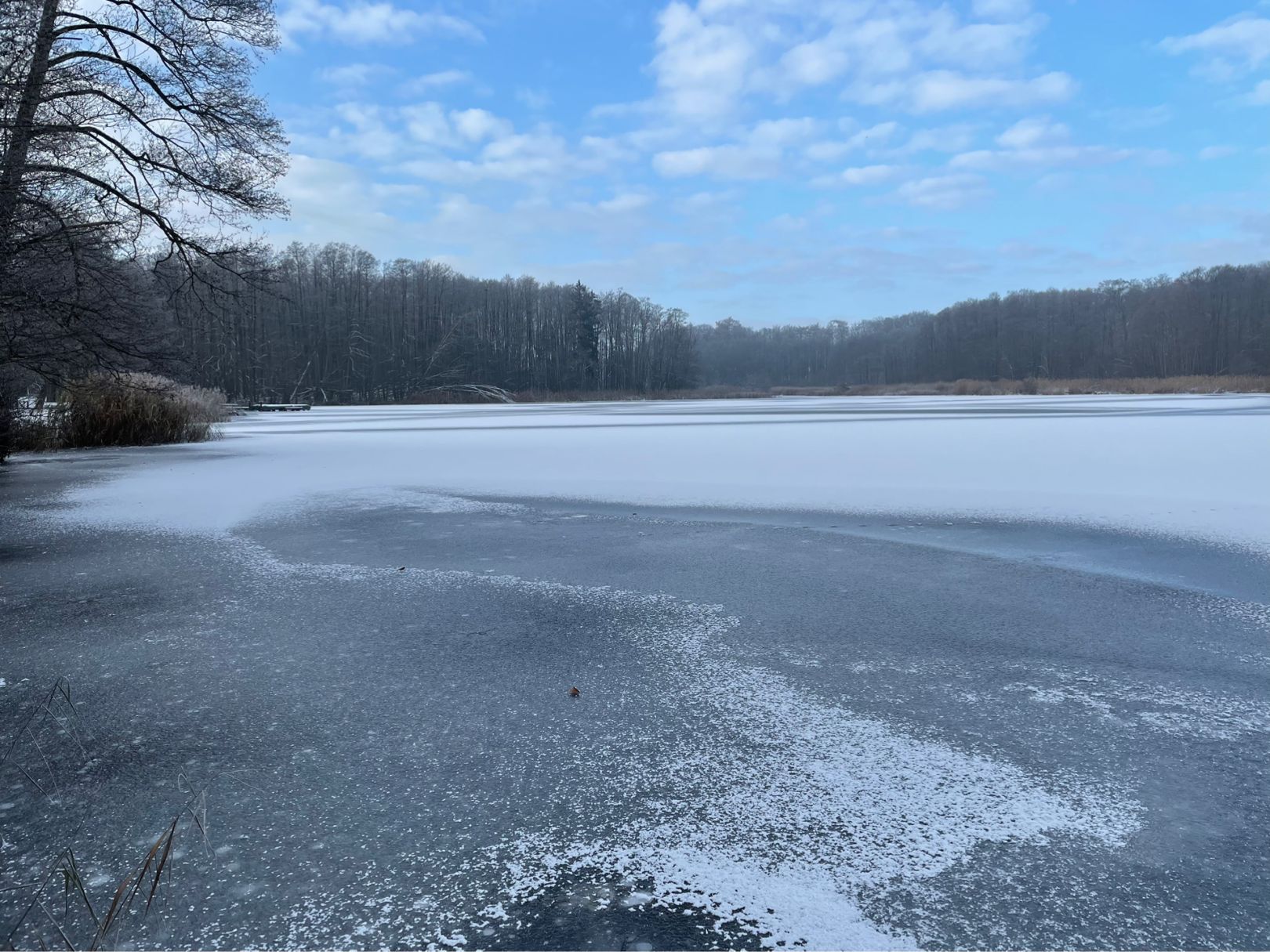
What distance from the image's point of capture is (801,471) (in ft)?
30.1

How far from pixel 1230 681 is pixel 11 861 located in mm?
3637

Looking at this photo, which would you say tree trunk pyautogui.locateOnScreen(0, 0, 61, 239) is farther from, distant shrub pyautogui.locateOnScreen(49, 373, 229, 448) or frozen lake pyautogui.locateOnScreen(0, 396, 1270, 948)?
distant shrub pyautogui.locateOnScreen(49, 373, 229, 448)

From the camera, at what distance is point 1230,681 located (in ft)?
9.32

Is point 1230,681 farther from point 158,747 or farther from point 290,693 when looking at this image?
point 158,747

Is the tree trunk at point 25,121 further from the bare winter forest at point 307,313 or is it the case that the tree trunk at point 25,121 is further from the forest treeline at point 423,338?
the forest treeline at point 423,338

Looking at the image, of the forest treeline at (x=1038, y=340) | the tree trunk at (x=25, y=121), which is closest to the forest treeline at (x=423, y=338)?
the forest treeline at (x=1038, y=340)

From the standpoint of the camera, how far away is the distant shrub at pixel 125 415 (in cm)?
1432

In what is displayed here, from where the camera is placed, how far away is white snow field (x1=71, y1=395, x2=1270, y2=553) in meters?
6.71

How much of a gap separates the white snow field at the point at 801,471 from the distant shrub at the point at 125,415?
125 cm

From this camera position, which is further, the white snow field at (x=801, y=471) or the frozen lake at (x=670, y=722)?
the white snow field at (x=801, y=471)

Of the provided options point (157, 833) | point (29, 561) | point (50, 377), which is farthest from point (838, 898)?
point (50, 377)

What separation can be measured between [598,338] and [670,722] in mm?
70225

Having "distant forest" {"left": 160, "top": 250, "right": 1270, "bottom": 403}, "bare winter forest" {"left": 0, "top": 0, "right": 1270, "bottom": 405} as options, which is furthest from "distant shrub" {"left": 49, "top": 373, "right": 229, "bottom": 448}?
"distant forest" {"left": 160, "top": 250, "right": 1270, "bottom": 403}

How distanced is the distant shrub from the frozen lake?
9.61 metres
